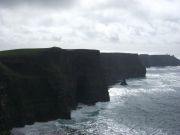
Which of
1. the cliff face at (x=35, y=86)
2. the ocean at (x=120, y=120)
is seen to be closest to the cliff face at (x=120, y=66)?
the ocean at (x=120, y=120)

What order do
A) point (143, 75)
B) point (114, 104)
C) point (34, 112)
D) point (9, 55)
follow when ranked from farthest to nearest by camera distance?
point (143, 75), point (114, 104), point (9, 55), point (34, 112)

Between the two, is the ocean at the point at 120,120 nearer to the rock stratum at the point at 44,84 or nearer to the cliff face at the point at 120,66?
the rock stratum at the point at 44,84

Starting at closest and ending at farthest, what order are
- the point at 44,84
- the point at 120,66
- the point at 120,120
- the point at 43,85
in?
the point at 120,120 → the point at 43,85 → the point at 44,84 → the point at 120,66

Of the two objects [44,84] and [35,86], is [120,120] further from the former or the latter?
[35,86]

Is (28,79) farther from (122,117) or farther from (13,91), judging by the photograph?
(122,117)

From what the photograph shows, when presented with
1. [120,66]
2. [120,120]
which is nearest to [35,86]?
[120,120]

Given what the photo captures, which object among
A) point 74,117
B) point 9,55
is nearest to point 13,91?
point 9,55

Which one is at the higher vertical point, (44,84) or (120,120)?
(44,84)

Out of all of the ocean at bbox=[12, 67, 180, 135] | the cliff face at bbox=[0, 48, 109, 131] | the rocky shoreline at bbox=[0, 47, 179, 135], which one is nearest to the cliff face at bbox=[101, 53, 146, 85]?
the rocky shoreline at bbox=[0, 47, 179, 135]
